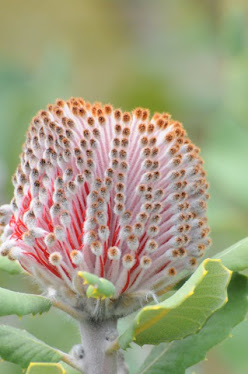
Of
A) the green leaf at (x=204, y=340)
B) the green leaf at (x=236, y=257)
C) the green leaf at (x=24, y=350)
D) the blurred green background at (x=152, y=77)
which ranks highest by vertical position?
the blurred green background at (x=152, y=77)

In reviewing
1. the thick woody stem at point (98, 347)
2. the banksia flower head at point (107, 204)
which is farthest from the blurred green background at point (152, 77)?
the banksia flower head at point (107, 204)

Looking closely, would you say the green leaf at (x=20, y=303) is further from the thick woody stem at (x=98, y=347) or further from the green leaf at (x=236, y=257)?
the green leaf at (x=236, y=257)

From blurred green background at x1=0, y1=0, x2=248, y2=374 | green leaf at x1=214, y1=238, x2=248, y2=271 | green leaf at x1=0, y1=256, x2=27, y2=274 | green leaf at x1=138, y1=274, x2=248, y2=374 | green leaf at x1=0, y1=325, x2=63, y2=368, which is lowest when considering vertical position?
green leaf at x1=138, y1=274, x2=248, y2=374

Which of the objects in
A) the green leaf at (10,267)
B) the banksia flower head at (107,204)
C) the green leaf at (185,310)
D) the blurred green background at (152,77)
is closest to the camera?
the green leaf at (185,310)

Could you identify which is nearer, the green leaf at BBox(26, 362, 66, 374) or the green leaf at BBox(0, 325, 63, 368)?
the green leaf at BBox(26, 362, 66, 374)

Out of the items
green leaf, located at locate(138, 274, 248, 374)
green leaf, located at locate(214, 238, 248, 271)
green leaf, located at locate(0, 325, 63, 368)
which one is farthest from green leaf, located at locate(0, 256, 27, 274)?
green leaf, located at locate(214, 238, 248, 271)

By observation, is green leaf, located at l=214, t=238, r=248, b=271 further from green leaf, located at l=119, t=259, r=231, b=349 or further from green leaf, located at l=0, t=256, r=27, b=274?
green leaf, located at l=0, t=256, r=27, b=274

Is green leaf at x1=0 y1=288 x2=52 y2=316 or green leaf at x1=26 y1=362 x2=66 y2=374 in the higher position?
green leaf at x1=0 y1=288 x2=52 y2=316
